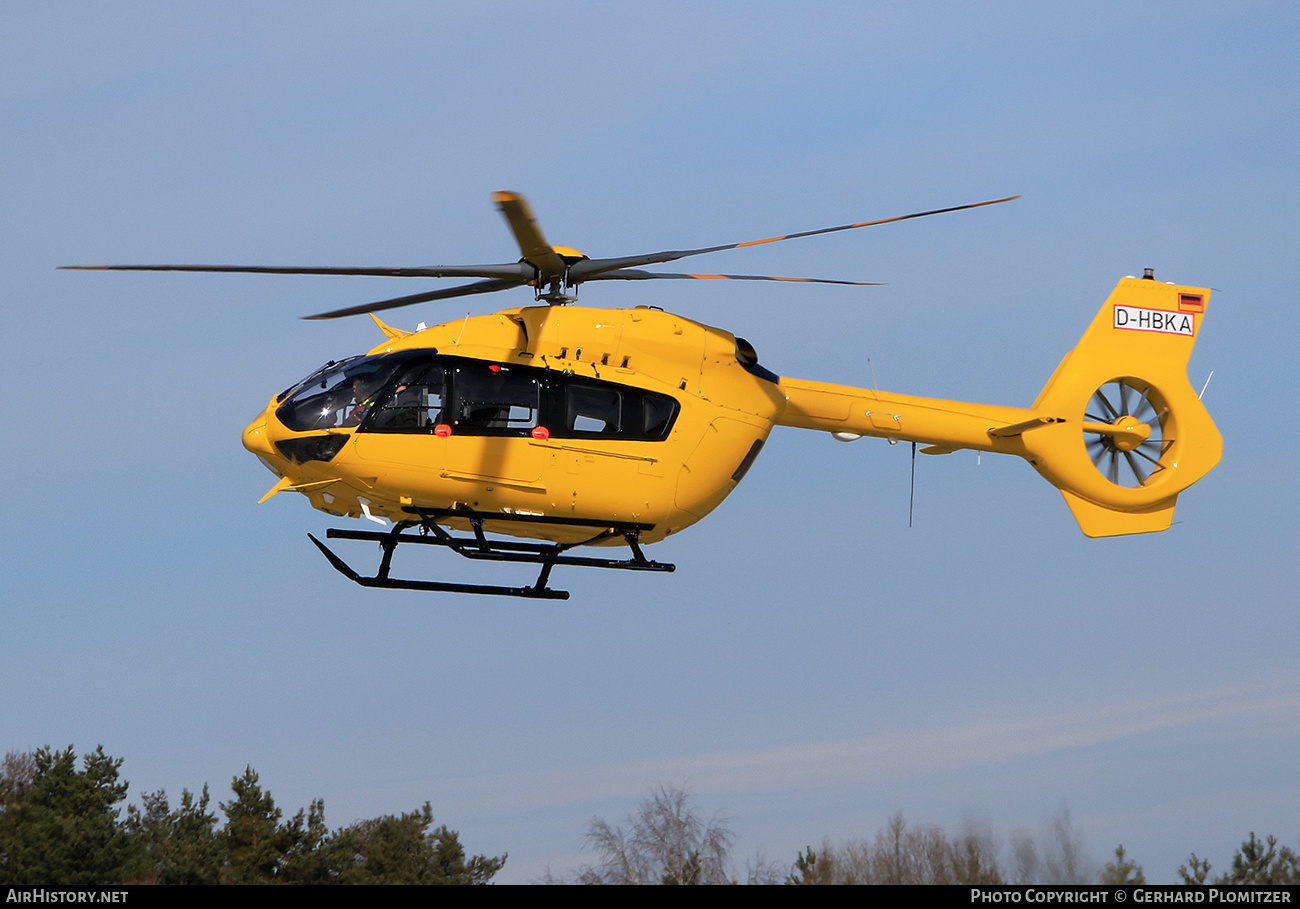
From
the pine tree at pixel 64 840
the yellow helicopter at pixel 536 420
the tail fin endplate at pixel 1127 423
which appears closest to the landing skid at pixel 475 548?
the yellow helicopter at pixel 536 420

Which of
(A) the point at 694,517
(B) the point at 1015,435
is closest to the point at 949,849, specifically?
(B) the point at 1015,435

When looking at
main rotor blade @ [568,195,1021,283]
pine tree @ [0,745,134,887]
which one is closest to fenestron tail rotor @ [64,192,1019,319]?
main rotor blade @ [568,195,1021,283]

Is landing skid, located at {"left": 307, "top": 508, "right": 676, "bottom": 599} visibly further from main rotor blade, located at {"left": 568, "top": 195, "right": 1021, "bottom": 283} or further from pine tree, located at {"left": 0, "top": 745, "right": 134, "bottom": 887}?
pine tree, located at {"left": 0, "top": 745, "right": 134, "bottom": 887}

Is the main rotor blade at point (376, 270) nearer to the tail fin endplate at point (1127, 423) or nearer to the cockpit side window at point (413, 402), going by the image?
the cockpit side window at point (413, 402)

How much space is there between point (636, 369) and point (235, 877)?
2214 centimetres

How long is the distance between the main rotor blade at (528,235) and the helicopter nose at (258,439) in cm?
391

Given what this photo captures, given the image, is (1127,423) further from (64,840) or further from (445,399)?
(64,840)

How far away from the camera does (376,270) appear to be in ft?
57.8

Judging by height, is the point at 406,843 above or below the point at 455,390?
below

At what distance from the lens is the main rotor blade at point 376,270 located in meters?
16.9

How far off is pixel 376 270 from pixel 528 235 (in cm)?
188

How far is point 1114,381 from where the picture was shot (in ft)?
75.7
